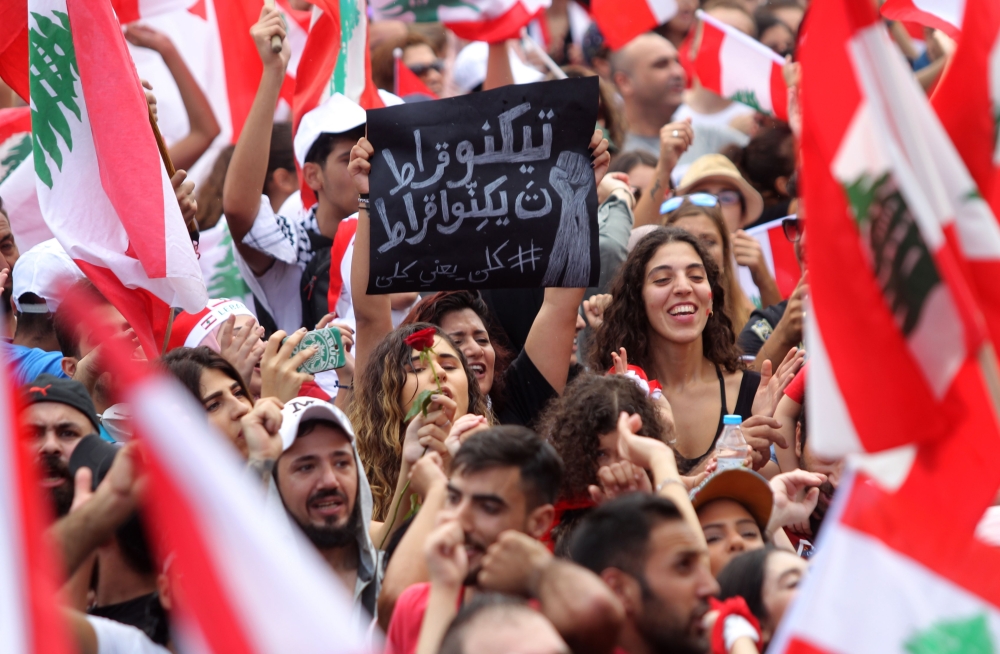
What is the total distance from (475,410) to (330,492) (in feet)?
3.10

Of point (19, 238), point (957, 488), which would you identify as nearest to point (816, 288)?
point (957, 488)

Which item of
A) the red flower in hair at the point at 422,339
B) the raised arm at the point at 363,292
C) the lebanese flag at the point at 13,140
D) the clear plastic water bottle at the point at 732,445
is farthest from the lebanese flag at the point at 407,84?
the clear plastic water bottle at the point at 732,445

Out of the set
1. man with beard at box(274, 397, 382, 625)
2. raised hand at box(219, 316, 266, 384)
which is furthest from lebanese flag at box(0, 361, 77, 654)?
raised hand at box(219, 316, 266, 384)

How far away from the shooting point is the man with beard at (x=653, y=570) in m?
3.40

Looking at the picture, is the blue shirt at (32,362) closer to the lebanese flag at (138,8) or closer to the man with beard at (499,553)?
the lebanese flag at (138,8)

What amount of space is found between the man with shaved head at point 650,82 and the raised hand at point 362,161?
3.88 meters

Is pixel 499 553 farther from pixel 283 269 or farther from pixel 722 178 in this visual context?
pixel 722 178

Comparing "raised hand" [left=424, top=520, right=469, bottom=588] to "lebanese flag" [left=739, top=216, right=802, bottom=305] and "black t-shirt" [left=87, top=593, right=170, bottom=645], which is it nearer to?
"black t-shirt" [left=87, top=593, right=170, bottom=645]

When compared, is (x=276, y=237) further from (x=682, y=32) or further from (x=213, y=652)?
(x=682, y=32)

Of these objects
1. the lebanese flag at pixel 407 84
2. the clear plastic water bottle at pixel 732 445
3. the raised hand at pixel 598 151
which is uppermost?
the lebanese flag at pixel 407 84

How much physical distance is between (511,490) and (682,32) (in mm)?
6952

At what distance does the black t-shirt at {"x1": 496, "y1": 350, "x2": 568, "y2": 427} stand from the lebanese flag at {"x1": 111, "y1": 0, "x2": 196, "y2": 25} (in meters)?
2.26

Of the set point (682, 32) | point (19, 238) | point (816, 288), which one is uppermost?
point (682, 32)

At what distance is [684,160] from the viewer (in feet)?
27.0
